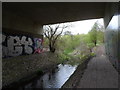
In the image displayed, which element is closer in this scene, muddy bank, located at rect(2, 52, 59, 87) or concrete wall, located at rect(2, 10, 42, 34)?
muddy bank, located at rect(2, 52, 59, 87)

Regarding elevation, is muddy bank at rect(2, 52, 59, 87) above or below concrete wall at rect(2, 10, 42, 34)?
below

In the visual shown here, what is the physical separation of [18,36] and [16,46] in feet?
3.59

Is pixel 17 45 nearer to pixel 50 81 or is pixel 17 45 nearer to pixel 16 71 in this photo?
pixel 16 71

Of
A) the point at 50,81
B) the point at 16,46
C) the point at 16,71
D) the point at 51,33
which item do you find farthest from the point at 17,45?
the point at 51,33

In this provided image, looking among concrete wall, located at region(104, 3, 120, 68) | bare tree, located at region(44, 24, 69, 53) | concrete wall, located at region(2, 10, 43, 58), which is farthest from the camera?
bare tree, located at region(44, 24, 69, 53)

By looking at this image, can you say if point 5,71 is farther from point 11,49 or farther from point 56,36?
point 56,36

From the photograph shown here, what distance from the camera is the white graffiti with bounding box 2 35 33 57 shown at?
1295 cm

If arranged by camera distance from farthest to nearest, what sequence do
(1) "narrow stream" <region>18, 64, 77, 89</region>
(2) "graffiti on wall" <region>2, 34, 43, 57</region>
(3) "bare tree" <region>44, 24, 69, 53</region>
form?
(3) "bare tree" <region>44, 24, 69, 53</region> → (2) "graffiti on wall" <region>2, 34, 43, 57</region> → (1) "narrow stream" <region>18, 64, 77, 89</region>

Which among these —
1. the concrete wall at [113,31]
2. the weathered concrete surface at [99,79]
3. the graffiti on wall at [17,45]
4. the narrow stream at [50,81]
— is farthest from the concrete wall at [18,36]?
the concrete wall at [113,31]

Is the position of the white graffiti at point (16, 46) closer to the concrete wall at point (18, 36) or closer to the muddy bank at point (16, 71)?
the concrete wall at point (18, 36)

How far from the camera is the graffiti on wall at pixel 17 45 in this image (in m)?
12.7

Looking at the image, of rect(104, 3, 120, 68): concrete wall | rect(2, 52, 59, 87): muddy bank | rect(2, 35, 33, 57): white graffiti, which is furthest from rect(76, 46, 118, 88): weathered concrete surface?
rect(2, 35, 33, 57): white graffiti

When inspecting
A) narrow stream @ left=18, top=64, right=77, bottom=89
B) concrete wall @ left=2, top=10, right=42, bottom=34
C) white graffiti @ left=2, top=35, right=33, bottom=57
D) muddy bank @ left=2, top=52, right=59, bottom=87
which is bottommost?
narrow stream @ left=18, top=64, right=77, bottom=89

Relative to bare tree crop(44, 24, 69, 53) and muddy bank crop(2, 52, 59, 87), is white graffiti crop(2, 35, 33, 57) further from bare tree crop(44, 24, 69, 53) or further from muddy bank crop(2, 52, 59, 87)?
bare tree crop(44, 24, 69, 53)
